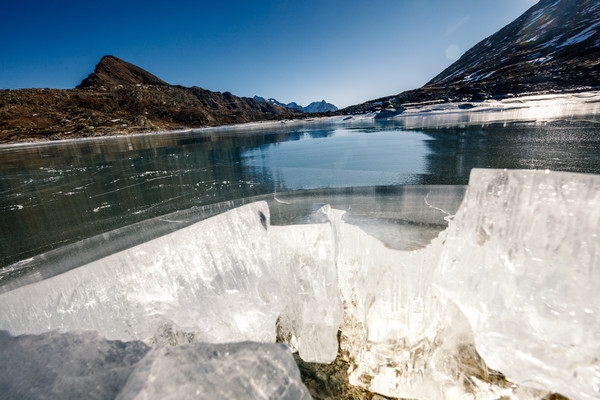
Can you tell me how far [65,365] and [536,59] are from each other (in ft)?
237

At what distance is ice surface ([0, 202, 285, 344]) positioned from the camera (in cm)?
154

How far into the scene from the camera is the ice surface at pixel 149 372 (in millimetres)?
982

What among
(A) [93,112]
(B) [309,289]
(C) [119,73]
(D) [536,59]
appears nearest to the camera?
(B) [309,289]

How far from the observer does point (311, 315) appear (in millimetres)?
1793

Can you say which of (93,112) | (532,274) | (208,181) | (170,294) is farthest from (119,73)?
(532,274)

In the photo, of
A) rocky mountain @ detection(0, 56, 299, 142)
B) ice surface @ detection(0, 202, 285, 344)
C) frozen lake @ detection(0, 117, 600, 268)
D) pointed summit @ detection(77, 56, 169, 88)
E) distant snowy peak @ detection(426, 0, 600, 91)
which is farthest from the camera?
pointed summit @ detection(77, 56, 169, 88)

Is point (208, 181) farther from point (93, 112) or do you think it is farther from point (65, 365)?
point (93, 112)

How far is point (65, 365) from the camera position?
1.13 meters

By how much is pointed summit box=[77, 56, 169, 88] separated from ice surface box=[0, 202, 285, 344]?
120717 mm

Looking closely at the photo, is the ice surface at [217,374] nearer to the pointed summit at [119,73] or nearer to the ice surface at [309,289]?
the ice surface at [309,289]

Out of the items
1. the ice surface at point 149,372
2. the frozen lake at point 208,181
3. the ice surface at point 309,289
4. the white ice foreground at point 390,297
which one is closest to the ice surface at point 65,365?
the ice surface at point 149,372

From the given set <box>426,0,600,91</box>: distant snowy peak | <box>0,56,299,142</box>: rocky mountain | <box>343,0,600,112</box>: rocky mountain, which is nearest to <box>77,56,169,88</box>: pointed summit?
<box>0,56,299,142</box>: rocky mountain

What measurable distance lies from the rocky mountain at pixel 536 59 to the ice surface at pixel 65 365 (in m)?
39.5

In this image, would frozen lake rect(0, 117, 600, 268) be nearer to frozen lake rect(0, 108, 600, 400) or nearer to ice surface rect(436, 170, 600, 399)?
frozen lake rect(0, 108, 600, 400)
